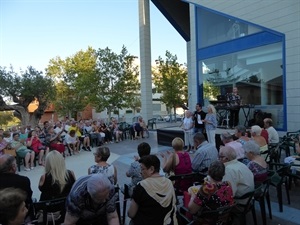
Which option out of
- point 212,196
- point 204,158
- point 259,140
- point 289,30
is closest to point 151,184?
point 212,196

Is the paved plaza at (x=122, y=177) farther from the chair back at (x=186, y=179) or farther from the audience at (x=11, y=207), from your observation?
the audience at (x=11, y=207)

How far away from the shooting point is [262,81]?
1095cm

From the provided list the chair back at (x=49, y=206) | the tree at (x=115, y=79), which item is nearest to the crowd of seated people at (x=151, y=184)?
the chair back at (x=49, y=206)

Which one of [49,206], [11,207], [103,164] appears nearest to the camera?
[11,207]

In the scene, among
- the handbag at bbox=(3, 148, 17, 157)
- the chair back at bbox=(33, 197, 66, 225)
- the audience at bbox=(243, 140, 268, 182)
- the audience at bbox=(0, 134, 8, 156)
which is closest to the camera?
the chair back at bbox=(33, 197, 66, 225)

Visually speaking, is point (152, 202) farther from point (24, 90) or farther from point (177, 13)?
point (24, 90)

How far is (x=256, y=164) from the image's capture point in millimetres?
3646

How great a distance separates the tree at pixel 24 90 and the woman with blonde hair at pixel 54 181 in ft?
77.5

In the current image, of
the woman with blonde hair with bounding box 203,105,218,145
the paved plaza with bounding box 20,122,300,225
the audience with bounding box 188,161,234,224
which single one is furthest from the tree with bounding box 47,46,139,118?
the audience with bounding box 188,161,234,224

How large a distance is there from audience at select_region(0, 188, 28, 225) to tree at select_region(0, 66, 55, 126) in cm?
2492

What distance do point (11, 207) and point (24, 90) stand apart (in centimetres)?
2519

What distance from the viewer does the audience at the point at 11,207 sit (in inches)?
73.2

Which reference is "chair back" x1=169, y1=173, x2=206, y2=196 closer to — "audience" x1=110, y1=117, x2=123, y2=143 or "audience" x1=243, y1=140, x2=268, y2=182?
"audience" x1=243, y1=140, x2=268, y2=182

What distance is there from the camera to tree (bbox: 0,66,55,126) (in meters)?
24.2
